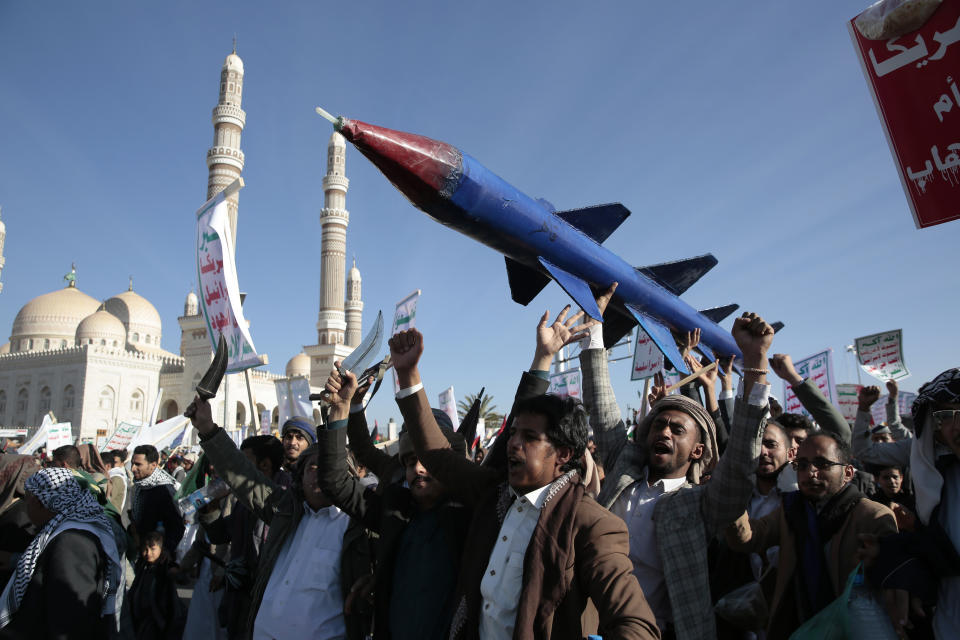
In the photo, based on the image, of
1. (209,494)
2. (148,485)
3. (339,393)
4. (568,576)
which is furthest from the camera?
(148,485)

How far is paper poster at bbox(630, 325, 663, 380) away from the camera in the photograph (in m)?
7.84

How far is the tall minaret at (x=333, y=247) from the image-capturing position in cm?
4041

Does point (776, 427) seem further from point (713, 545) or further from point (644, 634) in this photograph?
point (644, 634)

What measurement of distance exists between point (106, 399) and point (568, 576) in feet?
142

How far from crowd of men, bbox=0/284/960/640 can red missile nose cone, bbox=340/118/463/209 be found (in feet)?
7.33

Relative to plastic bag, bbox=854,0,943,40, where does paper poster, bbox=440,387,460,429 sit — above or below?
below

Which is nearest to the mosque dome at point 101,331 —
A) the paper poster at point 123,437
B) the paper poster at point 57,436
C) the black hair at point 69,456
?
the paper poster at point 123,437

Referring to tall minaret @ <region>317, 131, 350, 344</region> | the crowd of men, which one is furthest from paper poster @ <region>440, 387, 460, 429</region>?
tall minaret @ <region>317, 131, 350, 344</region>

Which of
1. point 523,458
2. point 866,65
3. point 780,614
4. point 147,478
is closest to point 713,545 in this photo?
point 780,614

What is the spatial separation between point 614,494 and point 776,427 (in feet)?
4.19

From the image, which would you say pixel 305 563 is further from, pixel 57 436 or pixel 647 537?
pixel 57 436

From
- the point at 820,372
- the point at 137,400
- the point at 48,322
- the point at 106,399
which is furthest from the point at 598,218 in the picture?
the point at 48,322

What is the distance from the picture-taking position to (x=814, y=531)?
2.62 metres

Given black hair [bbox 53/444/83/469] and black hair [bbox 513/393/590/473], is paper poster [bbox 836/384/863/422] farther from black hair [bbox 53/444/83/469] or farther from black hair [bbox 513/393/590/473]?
black hair [bbox 53/444/83/469]
